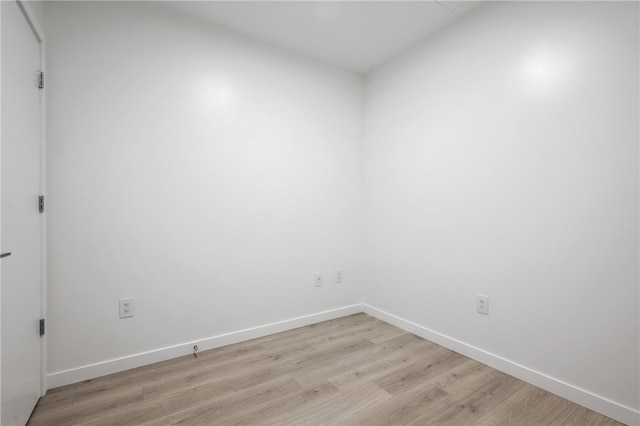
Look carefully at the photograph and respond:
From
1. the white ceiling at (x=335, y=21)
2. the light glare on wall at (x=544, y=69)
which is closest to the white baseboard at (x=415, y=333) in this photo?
the light glare on wall at (x=544, y=69)

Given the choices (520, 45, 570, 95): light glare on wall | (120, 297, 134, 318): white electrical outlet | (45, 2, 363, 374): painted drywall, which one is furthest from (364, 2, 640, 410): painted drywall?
(120, 297, 134, 318): white electrical outlet

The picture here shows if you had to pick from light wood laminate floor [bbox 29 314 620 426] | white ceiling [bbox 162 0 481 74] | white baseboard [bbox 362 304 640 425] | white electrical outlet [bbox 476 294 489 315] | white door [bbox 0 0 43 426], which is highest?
white ceiling [bbox 162 0 481 74]

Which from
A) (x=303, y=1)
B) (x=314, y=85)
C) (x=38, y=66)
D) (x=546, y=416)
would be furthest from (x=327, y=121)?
(x=546, y=416)

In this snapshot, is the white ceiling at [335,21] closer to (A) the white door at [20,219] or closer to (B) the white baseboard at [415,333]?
(A) the white door at [20,219]

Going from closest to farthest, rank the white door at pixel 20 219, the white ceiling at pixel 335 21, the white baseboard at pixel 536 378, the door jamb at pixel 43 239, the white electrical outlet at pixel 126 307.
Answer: the white door at pixel 20 219, the white baseboard at pixel 536 378, the door jamb at pixel 43 239, the white electrical outlet at pixel 126 307, the white ceiling at pixel 335 21

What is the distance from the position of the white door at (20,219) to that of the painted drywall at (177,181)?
0.17m

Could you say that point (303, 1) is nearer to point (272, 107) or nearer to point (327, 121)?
point (272, 107)

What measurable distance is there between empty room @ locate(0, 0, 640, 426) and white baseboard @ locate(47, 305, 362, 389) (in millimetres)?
13

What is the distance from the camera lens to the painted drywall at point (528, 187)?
4.90ft

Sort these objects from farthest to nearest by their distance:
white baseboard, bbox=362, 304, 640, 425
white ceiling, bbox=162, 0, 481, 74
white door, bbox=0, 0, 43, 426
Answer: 1. white ceiling, bbox=162, 0, 481, 74
2. white baseboard, bbox=362, 304, 640, 425
3. white door, bbox=0, 0, 43, 426

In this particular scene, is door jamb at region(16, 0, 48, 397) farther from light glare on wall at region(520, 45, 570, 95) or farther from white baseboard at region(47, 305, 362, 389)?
light glare on wall at region(520, 45, 570, 95)

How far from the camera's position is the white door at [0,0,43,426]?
1256 millimetres

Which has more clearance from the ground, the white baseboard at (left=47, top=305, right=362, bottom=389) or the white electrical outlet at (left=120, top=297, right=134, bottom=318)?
the white electrical outlet at (left=120, top=297, right=134, bottom=318)

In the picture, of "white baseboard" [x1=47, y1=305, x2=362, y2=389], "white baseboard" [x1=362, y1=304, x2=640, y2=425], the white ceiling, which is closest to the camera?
"white baseboard" [x1=362, y1=304, x2=640, y2=425]
